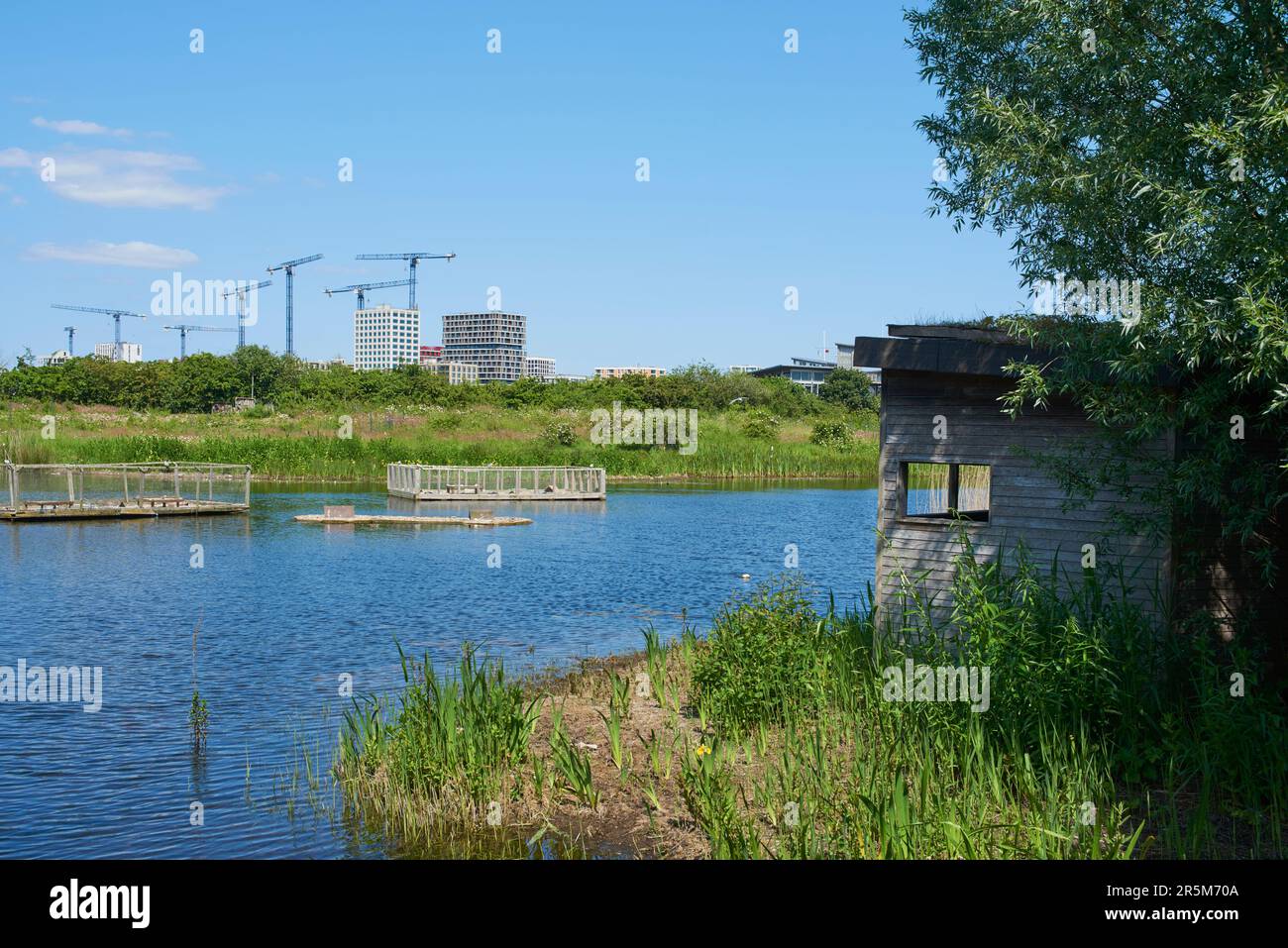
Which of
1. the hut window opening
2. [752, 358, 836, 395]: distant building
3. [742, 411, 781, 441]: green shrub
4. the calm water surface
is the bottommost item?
the calm water surface

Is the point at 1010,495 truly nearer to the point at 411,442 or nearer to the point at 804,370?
the point at 411,442

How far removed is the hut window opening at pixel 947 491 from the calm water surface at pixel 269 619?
3.10 m

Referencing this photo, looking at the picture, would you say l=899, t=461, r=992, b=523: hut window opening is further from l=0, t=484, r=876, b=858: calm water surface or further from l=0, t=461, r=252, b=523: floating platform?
l=0, t=461, r=252, b=523: floating platform

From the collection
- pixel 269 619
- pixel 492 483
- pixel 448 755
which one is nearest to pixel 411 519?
pixel 492 483

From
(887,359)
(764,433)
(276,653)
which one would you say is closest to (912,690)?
(887,359)

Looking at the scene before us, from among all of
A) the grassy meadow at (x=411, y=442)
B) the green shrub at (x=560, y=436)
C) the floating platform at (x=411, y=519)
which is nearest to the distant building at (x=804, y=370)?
the grassy meadow at (x=411, y=442)

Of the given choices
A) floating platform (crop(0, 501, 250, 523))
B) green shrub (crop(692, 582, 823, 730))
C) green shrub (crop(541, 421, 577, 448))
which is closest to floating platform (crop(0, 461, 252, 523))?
floating platform (crop(0, 501, 250, 523))

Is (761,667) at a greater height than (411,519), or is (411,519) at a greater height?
(761,667)

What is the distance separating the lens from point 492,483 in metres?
65.6

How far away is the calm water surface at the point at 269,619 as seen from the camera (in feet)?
42.5

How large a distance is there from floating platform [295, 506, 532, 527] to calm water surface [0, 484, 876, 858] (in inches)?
36.2

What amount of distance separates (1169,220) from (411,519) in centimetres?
3899

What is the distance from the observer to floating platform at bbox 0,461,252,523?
45000 millimetres

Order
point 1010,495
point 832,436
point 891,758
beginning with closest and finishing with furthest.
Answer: point 891,758, point 1010,495, point 832,436
